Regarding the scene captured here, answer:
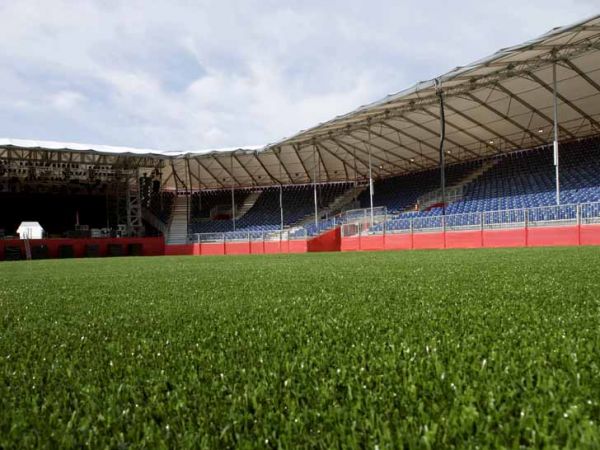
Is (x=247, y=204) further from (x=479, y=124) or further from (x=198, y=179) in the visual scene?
(x=479, y=124)

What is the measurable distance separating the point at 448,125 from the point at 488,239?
11.8 metres

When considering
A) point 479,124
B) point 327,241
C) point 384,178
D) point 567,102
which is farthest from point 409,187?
point 567,102

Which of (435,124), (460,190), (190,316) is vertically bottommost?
(190,316)

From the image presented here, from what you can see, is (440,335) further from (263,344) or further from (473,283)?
(473,283)

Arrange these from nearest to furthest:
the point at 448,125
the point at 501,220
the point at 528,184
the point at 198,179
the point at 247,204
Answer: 1. the point at 501,220
2. the point at 528,184
3. the point at 448,125
4. the point at 198,179
5. the point at 247,204

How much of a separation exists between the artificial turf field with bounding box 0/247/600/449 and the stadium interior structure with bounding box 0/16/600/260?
54.9ft

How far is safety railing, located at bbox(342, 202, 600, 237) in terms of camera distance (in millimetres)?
16828

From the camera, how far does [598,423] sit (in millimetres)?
1145

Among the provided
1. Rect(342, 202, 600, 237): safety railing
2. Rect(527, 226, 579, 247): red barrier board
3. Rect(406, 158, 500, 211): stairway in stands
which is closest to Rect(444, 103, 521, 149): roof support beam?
Rect(406, 158, 500, 211): stairway in stands

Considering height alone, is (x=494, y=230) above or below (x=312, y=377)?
above

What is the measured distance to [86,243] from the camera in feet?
109

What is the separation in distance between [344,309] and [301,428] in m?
2.05

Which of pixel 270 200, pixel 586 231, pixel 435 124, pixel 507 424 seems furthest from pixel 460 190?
pixel 507 424

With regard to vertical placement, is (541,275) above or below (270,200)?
below
